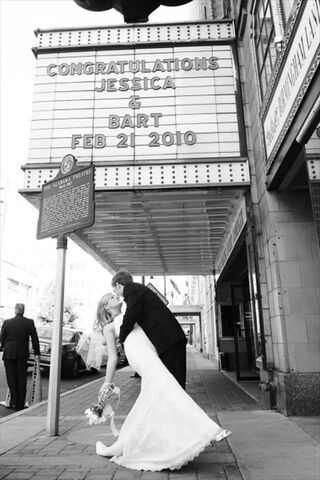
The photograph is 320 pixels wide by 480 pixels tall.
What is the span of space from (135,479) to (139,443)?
11.8 inches

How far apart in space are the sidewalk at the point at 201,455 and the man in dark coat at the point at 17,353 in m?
0.75

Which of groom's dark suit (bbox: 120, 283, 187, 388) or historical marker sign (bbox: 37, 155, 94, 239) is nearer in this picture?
groom's dark suit (bbox: 120, 283, 187, 388)

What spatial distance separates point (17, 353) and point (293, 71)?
6234 millimetres

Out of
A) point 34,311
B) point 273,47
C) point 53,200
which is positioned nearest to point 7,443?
point 53,200

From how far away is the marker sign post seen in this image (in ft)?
15.9

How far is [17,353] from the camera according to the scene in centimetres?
719

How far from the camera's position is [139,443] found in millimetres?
3371

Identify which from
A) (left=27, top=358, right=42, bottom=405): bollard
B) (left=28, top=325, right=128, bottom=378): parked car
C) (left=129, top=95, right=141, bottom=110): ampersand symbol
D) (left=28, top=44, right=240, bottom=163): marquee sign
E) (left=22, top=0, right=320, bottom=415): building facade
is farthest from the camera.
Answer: (left=28, top=325, right=128, bottom=378): parked car

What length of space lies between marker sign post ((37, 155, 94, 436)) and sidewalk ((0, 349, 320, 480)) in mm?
532

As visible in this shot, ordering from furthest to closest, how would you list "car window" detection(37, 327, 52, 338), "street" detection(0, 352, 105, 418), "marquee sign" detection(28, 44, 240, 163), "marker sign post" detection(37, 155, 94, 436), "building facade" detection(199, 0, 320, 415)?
"car window" detection(37, 327, 52, 338), "street" detection(0, 352, 105, 418), "marquee sign" detection(28, 44, 240, 163), "marker sign post" detection(37, 155, 94, 436), "building facade" detection(199, 0, 320, 415)

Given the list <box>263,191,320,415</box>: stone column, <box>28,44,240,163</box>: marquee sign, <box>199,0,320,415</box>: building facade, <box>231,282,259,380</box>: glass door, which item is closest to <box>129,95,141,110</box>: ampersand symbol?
<box>28,44,240,163</box>: marquee sign

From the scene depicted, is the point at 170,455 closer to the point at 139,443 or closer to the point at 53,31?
the point at 139,443

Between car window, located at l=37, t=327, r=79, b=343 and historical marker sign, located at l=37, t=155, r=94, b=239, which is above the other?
historical marker sign, located at l=37, t=155, r=94, b=239

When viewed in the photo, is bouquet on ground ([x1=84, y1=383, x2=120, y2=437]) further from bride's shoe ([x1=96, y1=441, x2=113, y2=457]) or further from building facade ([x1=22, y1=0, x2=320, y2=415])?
building facade ([x1=22, y1=0, x2=320, y2=415])
